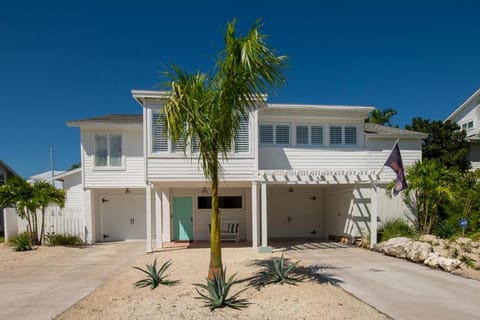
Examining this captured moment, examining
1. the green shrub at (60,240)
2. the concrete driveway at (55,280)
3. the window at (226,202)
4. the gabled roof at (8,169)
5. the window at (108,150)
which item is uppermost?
the window at (108,150)

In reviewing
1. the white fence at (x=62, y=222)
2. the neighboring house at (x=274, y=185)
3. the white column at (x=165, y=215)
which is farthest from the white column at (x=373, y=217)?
the white fence at (x=62, y=222)

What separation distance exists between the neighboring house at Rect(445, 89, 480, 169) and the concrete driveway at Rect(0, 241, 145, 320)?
877 inches

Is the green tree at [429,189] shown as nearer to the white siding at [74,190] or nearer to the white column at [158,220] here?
the white column at [158,220]

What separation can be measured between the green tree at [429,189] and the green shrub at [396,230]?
534 mm

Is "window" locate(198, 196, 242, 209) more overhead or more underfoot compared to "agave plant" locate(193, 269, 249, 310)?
more overhead

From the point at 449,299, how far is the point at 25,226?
15494mm

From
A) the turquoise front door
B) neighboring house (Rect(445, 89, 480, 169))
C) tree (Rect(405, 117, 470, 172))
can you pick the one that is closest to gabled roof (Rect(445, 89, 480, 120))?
neighboring house (Rect(445, 89, 480, 169))

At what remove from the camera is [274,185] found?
13398mm

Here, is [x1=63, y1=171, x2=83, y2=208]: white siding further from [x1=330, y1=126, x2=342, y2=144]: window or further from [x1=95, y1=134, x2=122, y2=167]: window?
[x1=330, y1=126, x2=342, y2=144]: window

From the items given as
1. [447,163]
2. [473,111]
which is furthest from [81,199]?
[473,111]

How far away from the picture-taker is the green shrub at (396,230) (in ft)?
35.7

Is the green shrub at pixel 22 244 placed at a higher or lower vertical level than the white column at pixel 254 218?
lower

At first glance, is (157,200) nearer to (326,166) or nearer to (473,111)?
(326,166)

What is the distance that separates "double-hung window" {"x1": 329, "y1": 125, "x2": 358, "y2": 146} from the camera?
42.4ft
